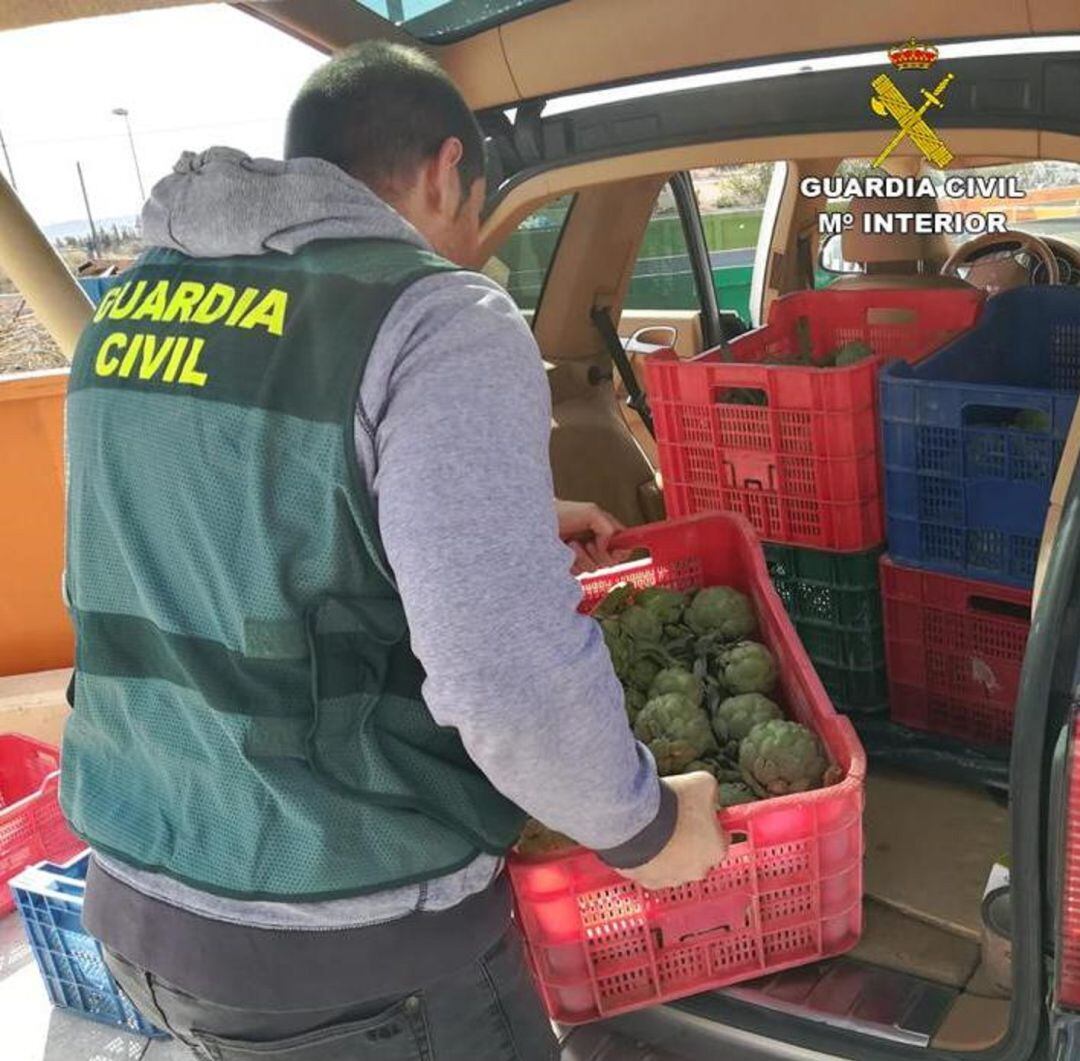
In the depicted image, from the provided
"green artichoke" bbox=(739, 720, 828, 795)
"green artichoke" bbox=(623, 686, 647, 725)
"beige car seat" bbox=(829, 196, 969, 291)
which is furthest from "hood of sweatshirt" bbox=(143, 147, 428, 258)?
"beige car seat" bbox=(829, 196, 969, 291)

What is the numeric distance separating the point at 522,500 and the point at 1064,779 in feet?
2.58

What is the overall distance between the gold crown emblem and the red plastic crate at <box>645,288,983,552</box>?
62 cm

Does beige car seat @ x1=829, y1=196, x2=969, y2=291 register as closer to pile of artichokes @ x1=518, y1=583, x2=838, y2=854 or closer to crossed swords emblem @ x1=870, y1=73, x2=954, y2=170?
crossed swords emblem @ x1=870, y1=73, x2=954, y2=170

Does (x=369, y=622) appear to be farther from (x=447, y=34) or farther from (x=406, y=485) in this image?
(x=447, y=34)

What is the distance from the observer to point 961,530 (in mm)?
2557

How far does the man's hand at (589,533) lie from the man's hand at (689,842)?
1.01 meters

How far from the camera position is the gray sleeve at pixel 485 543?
1177 millimetres

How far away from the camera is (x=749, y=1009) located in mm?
1970

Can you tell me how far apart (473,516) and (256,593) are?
293mm

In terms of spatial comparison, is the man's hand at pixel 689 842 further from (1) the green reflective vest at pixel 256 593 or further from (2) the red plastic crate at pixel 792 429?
(2) the red plastic crate at pixel 792 429

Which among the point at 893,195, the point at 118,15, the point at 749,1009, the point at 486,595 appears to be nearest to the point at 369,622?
the point at 486,595

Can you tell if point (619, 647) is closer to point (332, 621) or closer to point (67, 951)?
point (332, 621)

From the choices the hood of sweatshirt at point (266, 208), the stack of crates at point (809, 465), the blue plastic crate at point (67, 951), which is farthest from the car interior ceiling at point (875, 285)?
the blue plastic crate at point (67, 951)

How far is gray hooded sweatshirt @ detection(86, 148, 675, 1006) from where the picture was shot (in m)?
1.18
